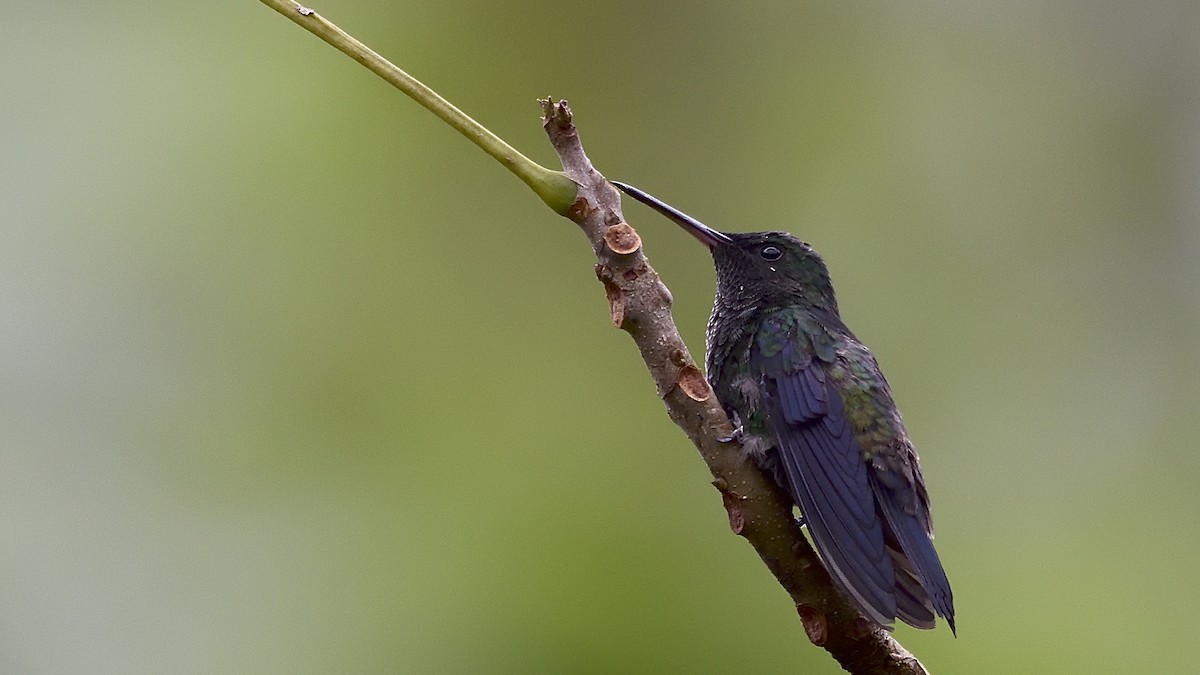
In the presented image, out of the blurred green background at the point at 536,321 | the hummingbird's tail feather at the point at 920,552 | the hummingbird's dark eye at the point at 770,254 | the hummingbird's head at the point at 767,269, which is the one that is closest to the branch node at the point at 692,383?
the hummingbird's tail feather at the point at 920,552

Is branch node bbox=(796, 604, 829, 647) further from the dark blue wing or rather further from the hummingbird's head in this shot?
the hummingbird's head

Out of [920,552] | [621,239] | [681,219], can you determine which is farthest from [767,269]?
[621,239]

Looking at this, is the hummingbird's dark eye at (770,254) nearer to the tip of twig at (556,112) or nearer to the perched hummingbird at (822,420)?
the perched hummingbird at (822,420)

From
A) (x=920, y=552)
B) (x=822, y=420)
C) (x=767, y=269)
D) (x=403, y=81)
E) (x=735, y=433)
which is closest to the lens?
(x=403, y=81)

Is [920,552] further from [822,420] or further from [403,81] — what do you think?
[403,81]

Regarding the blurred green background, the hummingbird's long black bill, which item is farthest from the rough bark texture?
the blurred green background

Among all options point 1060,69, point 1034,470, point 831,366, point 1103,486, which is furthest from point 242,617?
point 1060,69
